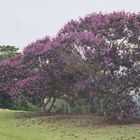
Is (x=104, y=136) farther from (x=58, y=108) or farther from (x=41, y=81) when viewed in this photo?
(x=58, y=108)

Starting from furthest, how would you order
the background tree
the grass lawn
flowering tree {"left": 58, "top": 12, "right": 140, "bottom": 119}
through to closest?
the background tree, flowering tree {"left": 58, "top": 12, "right": 140, "bottom": 119}, the grass lawn

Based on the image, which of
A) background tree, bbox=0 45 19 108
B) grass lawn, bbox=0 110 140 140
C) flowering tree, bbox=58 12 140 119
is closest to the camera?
grass lawn, bbox=0 110 140 140

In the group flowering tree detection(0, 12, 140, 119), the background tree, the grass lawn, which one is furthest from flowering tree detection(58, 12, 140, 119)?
the background tree

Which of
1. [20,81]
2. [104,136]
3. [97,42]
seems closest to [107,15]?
[97,42]

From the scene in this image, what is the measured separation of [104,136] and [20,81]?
11.7 m

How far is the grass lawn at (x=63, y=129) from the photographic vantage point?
21906 millimetres

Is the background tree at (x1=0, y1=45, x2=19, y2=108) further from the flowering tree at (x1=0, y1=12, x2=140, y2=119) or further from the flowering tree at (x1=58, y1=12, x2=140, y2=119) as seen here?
the flowering tree at (x1=58, y1=12, x2=140, y2=119)

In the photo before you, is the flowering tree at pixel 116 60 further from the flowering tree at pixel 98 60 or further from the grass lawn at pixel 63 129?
the grass lawn at pixel 63 129

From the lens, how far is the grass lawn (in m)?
21.9

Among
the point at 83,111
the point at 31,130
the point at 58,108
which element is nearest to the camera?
the point at 31,130

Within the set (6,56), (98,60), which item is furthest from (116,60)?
(6,56)

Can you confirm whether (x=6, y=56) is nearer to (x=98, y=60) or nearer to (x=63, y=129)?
(x=98, y=60)

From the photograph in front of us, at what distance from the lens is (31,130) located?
2462cm

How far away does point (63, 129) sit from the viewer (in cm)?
2536
